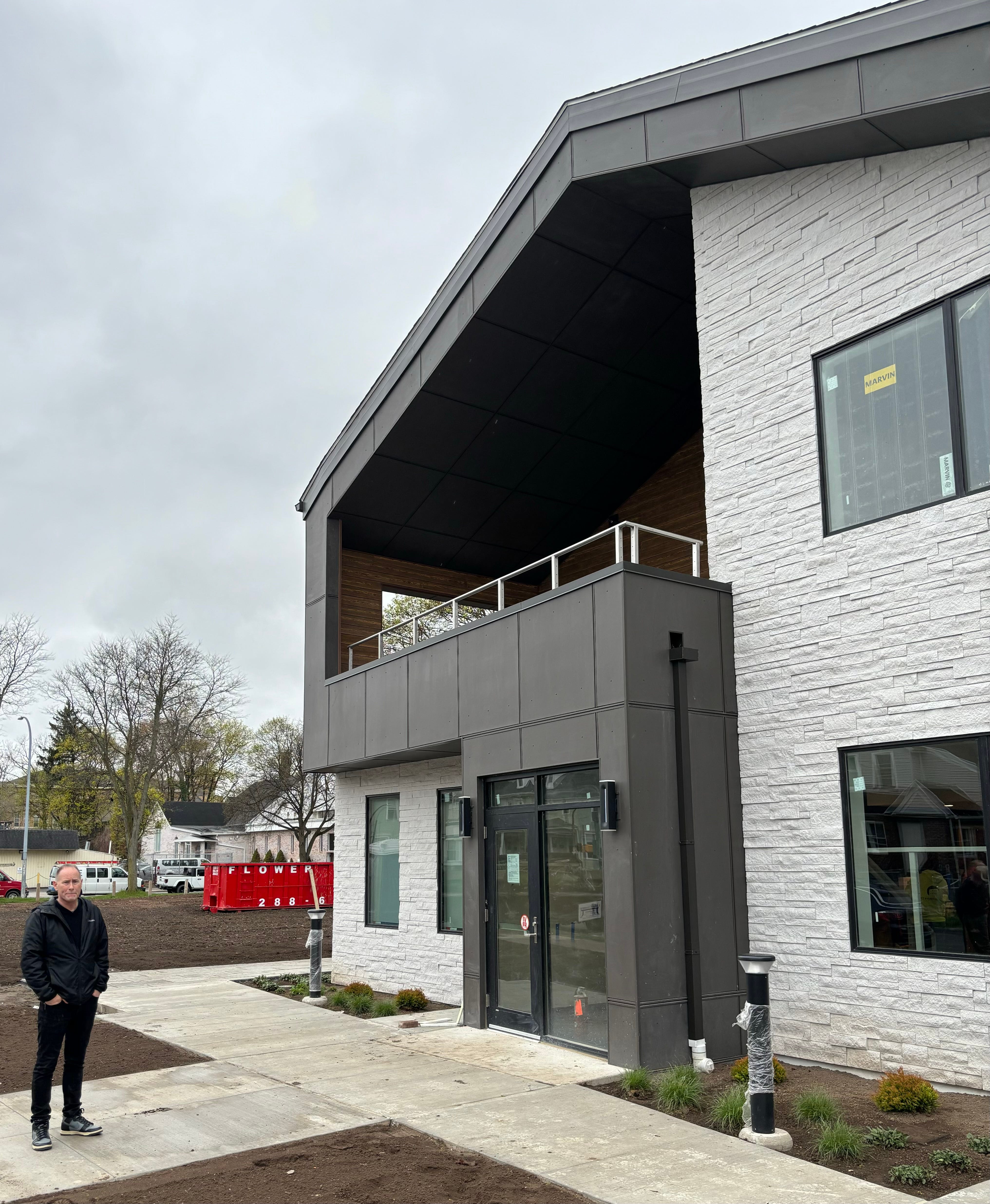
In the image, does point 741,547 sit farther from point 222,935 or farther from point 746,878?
point 222,935

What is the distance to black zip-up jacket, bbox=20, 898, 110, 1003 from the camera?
708cm

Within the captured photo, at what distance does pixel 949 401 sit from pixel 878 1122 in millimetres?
5949

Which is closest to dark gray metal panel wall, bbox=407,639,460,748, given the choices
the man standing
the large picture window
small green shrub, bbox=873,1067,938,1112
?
the large picture window

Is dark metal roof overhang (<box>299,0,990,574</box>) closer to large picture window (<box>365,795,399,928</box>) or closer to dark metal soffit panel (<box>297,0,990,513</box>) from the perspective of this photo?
dark metal soffit panel (<box>297,0,990,513</box>)

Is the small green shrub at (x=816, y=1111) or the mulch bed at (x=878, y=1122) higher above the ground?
the small green shrub at (x=816, y=1111)

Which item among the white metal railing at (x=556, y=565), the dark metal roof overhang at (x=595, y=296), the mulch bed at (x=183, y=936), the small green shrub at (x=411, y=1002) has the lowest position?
the mulch bed at (x=183, y=936)

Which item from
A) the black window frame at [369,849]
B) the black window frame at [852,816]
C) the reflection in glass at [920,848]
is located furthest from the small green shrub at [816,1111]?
the black window frame at [369,849]

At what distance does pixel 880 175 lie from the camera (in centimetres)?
995

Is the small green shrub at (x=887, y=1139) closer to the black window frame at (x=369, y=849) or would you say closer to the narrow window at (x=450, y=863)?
the narrow window at (x=450, y=863)

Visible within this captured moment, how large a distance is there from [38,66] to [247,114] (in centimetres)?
434

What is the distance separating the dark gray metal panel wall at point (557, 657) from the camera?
1028 centimetres

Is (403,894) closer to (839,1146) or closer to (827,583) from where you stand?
(827,583)

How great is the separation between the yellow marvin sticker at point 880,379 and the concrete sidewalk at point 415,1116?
21.8 feet

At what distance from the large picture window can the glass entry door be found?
444 cm
